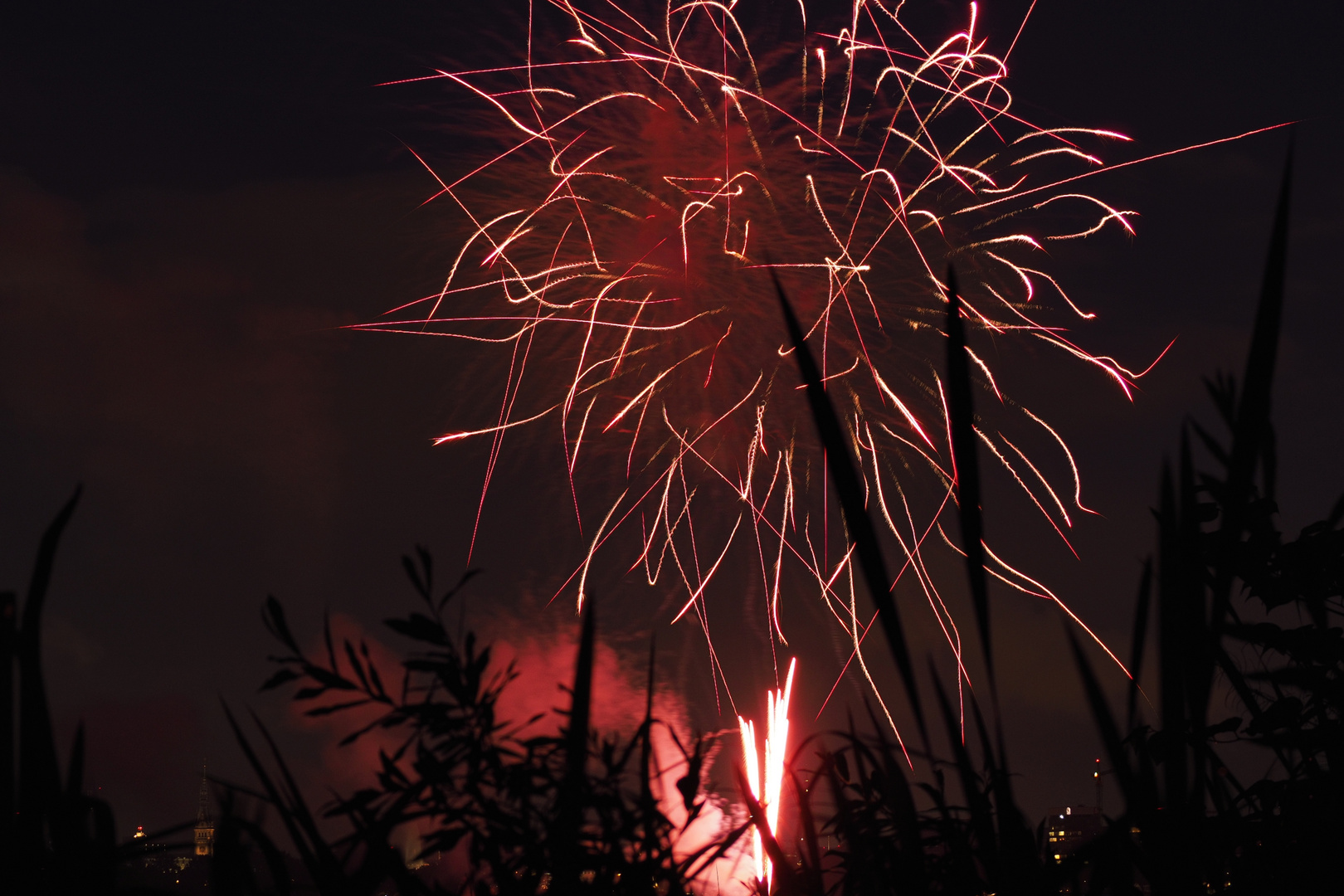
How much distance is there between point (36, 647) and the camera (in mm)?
1108

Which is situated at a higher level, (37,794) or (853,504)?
(853,504)

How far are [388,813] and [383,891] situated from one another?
172 mm

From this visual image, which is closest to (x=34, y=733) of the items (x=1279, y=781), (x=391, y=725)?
(x=391, y=725)

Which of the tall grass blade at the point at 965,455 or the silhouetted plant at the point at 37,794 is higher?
the tall grass blade at the point at 965,455

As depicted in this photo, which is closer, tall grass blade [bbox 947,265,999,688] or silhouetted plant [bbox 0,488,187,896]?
tall grass blade [bbox 947,265,999,688]

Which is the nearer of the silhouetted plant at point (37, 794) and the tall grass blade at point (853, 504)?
the tall grass blade at point (853, 504)

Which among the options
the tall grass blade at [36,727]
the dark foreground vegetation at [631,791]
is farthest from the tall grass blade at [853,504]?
the tall grass blade at [36,727]

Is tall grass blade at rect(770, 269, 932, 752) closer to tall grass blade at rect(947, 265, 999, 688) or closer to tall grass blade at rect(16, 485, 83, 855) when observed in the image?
tall grass blade at rect(947, 265, 999, 688)

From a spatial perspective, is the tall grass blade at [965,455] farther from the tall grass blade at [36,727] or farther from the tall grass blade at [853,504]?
the tall grass blade at [36,727]

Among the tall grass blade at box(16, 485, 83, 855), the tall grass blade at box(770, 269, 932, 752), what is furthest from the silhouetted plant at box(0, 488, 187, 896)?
the tall grass blade at box(770, 269, 932, 752)

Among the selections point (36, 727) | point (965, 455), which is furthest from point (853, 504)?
point (36, 727)

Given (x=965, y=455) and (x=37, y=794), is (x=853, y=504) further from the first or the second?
(x=37, y=794)

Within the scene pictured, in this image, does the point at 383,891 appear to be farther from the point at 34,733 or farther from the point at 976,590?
the point at 976,590

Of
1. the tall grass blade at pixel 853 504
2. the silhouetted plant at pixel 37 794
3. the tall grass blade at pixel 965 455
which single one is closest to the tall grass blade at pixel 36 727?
the silhouetted plant at pixel 37 794
